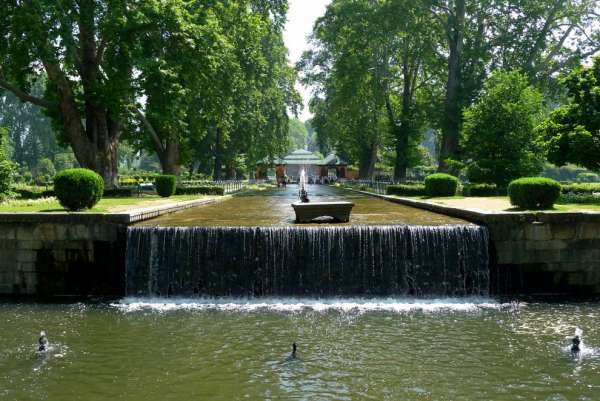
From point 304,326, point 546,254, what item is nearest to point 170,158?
point 546,254

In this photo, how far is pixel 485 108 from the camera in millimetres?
29203

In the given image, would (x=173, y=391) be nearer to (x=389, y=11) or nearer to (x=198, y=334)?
(x=198, y=334)

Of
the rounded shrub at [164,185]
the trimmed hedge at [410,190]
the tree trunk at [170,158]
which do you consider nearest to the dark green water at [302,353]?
the trimmed hedge at [410,190]

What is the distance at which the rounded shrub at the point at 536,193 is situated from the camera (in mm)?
16391

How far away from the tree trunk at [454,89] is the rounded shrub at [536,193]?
73.9ft

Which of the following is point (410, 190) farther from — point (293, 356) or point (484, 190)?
point (293, 356)

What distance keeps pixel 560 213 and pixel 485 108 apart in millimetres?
15569

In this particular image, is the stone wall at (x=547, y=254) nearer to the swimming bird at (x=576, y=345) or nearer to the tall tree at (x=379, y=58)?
the swimming bird at (x=576, y=345)

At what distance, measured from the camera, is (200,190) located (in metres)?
36.6

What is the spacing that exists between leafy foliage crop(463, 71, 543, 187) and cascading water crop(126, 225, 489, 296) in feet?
47.9

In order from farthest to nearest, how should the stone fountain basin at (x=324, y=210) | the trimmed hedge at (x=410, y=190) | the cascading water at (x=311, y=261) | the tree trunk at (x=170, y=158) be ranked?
1. the tree trunk at (x=170, y=158)
2. the trimmed hedge at (x=410, y=190)
3. the stone fountain basin at (x=324, y=210)
4. the cascading water at (x=311, y=261)

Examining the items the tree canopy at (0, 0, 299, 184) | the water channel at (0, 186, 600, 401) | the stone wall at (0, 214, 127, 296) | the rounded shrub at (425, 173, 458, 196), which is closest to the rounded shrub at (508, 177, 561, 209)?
the water channel at (0, 186, 600, 401)

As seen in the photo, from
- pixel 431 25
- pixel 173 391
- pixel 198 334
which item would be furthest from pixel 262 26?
pixel 173 391

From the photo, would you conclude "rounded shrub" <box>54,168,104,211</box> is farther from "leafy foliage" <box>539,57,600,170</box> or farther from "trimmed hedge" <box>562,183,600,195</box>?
"trimmed hedge" <box>562,183,600,195</box>
